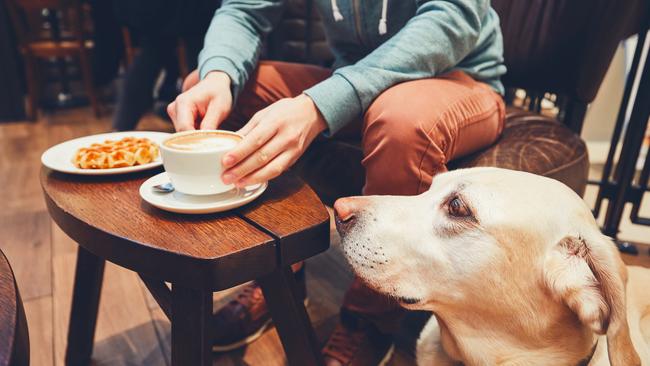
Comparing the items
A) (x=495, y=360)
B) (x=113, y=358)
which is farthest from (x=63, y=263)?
(x=495, y=360)

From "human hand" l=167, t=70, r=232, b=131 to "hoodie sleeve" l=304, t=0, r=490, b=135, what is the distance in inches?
8.6

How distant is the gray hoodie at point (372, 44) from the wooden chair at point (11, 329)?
0.56 metres

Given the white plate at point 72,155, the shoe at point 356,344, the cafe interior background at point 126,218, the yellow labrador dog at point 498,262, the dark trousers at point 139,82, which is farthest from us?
the dark trousers at point 139,82

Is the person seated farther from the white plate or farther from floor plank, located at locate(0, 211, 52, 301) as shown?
floor plank, located at locate(0, 211, 52, 301)

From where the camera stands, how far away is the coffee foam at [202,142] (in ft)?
2.37

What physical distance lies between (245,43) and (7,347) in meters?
0.92

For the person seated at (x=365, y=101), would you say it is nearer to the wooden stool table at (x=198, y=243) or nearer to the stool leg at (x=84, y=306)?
the wooden stool table at (x=198, y=243)

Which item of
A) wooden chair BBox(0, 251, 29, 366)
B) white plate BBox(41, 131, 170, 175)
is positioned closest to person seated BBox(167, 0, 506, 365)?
white plate BBox(41, 131, 170, 175)

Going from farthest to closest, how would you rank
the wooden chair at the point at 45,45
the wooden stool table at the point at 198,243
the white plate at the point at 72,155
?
the wooden chair at the point at 45,45
the white plate at the point at 72,155
the wooden stool table at the point at 198,243

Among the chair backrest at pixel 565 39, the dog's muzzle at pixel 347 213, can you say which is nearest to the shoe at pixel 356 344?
the dog's muzzle at pixel 347 213

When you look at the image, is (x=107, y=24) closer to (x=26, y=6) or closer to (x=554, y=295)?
(x=26, y=6)

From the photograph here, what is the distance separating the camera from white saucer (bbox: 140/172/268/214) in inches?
28.1

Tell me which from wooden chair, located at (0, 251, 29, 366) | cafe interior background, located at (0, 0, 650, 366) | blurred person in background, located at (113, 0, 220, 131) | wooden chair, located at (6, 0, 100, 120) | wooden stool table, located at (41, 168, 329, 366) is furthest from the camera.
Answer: wooden chair, located at (6, 0, 100, 120)

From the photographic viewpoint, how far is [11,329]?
48 cm
